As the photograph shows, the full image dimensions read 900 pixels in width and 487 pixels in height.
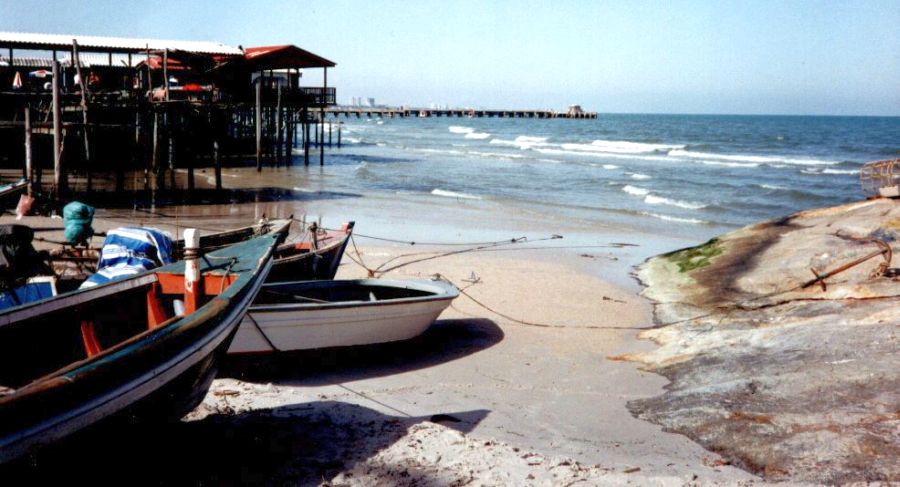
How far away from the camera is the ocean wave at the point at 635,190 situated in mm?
A: 29570

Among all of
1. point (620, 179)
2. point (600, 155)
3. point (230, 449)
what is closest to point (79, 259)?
point (230, 449)

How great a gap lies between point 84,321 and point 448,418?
315 centimetres

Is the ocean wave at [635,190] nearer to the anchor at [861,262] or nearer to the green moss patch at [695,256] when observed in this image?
the green moss patch at [695,256]

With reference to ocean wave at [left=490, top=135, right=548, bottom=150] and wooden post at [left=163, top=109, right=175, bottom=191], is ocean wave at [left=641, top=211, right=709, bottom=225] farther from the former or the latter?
ocean wave at [left=490, top=135, right=548, bottom=150]

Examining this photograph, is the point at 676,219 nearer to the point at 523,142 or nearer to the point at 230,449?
the point at 230,449

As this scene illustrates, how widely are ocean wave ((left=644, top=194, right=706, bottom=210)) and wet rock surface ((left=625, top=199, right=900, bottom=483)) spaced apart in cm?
1181

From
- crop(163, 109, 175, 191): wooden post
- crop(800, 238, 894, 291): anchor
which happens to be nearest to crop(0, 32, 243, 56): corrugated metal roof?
crop(163, 109, 175, 191): wooden post

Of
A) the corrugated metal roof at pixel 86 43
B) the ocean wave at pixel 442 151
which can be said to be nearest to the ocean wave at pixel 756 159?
the ocean wave at pixel 442 151

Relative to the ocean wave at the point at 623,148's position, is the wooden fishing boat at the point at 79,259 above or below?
below

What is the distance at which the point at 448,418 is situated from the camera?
23.3 ft

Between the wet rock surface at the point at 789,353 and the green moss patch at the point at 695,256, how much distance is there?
7cm

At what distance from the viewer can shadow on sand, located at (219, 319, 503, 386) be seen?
8.42 m

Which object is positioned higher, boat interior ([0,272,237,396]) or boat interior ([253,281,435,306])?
boat interior ([0,272,237,396])

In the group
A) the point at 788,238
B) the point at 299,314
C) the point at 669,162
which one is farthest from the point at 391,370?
the point at 669,162
